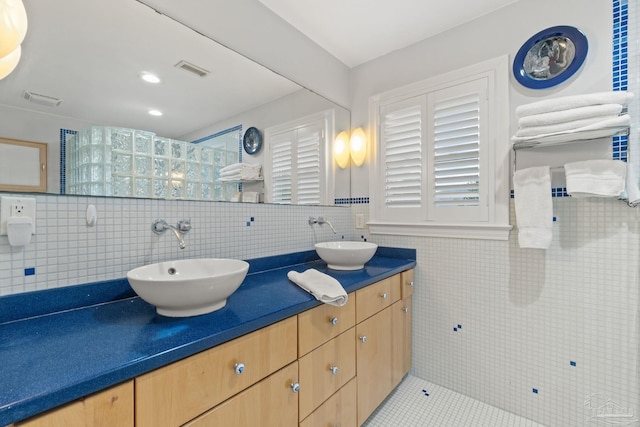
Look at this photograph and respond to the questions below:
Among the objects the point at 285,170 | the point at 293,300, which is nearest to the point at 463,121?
the point at 285,170

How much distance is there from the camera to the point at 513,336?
167 centimetres

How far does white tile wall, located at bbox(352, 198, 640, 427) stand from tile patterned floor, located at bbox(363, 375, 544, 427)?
6 centimetres

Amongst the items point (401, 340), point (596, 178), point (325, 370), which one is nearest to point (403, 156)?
point (596, 178)

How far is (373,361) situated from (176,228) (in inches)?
48.3

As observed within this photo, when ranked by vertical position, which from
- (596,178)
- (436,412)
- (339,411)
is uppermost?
(596,178)

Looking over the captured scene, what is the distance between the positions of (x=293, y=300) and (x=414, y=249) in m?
1.22

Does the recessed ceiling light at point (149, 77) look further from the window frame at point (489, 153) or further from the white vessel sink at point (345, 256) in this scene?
the window frame at point (489, 153)

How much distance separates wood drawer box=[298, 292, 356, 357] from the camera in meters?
1.09

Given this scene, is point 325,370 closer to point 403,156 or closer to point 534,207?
point 534,207

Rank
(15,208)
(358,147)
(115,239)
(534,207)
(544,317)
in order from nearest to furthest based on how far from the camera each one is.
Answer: (15,208) → (115,239) → (534,207) → (544,317) → (358,147)

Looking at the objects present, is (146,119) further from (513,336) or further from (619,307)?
(619,307)

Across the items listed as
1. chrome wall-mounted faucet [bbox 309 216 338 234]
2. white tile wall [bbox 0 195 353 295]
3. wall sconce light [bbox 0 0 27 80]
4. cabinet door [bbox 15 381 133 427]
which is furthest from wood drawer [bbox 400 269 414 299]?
wall sconce light [bbox 0 0 27 80]

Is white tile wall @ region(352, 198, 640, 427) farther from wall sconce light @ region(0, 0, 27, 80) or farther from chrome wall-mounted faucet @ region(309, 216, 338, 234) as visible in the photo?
wall sconce light @ region(0, 0, 27, 80)

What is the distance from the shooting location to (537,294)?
1.59 metres
